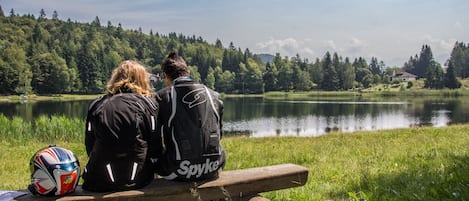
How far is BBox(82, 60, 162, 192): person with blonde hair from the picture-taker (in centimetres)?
364

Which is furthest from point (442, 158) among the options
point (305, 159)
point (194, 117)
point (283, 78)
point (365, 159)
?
point (283, 78)

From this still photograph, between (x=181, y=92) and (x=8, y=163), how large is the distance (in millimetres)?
6751

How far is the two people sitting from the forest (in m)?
86.8

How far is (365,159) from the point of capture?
26.6ft

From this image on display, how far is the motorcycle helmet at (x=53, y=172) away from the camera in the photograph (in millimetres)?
3387

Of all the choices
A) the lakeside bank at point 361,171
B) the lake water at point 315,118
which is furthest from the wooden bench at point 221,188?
the lake water at point 315,118

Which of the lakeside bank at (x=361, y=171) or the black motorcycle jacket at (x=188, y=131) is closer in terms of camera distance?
the black motorcycle jacket at (x=188, y=131)

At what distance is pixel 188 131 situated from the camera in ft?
12.6

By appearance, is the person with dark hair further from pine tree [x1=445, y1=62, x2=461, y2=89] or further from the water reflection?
pine tree [x1=445, y1=62, x2=461, y2=89]

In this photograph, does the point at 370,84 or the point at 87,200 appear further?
the point at 370,84

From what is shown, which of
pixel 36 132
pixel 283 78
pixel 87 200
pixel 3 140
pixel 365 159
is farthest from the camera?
pixel 283 78

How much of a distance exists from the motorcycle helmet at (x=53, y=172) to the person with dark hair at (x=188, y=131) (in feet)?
2.85

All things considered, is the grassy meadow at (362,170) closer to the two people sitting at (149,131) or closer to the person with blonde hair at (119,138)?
the two people sitting at (149,131)

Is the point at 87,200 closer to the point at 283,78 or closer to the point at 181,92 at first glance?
the point at 181,92
